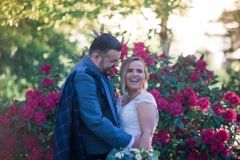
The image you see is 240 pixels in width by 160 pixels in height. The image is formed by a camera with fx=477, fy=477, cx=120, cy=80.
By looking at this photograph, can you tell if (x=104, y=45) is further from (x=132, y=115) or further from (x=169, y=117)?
(x=169, y=117)

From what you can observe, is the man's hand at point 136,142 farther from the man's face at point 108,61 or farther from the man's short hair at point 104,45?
the man's short hair at point 104,45

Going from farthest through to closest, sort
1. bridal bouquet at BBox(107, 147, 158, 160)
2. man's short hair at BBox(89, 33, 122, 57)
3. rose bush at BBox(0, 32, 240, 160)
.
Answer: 1. rose bush at BBox(0, 32, 240, 160)
2. man's short hair at BBox(89, 33, 122, 57)
3. bridal bouquet at BBox(107, 147, 158, 160)

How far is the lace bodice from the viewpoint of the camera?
3.86 meters

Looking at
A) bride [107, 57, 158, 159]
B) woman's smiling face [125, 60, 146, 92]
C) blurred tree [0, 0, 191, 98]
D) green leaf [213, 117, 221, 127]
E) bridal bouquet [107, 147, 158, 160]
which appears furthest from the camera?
blurred tree [0, 0, 191, 98]

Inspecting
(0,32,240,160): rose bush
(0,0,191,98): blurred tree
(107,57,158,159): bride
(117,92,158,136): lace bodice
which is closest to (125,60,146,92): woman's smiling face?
(107,57,158,159): bride

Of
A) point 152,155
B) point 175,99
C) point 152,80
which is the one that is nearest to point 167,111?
point 175,99

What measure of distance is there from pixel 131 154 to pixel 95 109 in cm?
42

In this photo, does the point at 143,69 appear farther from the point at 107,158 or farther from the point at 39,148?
the point at 39,148

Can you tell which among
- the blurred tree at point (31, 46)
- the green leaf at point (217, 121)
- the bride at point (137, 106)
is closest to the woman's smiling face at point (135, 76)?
the bride at point (137, 106)

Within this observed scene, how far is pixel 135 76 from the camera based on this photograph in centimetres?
405

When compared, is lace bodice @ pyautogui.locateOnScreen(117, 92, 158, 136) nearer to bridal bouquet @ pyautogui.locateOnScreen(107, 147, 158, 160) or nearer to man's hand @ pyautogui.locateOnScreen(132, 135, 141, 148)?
man's hand @ pyautogui.locateOnScreen(132, 135, 141, 148)

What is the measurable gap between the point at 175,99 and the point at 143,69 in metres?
1.54

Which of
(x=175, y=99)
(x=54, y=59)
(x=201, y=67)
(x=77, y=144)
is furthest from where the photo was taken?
(x=54, y=59)

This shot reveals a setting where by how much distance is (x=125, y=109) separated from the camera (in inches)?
157
